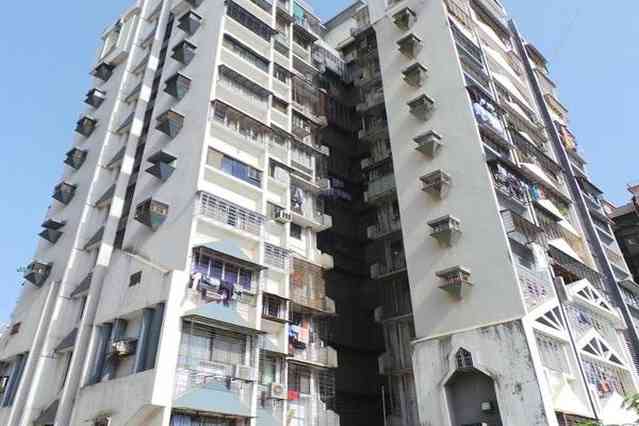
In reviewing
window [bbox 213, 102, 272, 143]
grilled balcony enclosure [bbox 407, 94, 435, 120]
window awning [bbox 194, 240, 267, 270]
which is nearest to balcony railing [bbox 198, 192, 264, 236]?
window awning [bbox 194, 240, 267, 270]

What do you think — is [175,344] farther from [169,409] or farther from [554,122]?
[554,122]

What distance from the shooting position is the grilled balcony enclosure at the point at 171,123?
2414cm

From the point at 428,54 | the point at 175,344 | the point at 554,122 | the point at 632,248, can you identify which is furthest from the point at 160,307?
the point at 632,248

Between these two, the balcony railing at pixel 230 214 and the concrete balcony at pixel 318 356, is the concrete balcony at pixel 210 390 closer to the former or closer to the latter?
the concrete balcony at pixel 318 356

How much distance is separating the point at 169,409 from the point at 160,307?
3618 mm

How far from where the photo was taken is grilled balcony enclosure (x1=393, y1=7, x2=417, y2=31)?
30.2 meters

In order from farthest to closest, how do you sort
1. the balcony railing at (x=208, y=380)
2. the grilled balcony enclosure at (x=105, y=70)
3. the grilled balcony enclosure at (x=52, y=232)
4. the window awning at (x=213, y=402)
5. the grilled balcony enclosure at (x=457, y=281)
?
the grilled balcony enclosure at (x=105, y=70) → the grilled balcony enclosure at (x=52, y=232) → the grilled balcony enclosure at (x=457, y=281) → the balcony railing at (x=208, y=380) → the window awning at (x=213, y=402)

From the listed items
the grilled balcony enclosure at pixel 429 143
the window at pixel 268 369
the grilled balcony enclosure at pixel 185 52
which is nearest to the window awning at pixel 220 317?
the window at pixel 268 369

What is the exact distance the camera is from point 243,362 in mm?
19312

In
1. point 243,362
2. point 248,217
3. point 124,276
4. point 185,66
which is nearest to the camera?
point 243,362

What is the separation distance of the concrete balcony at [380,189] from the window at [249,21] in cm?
1051

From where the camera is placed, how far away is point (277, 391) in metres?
20.0

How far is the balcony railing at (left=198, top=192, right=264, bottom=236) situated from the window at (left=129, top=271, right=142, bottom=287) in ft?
11.2

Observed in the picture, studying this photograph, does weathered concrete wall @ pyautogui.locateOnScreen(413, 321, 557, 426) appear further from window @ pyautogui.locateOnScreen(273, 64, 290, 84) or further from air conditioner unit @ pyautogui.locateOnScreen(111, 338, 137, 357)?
window @ pyautogui.locateOnScreen(273, 64, 290, 84)
